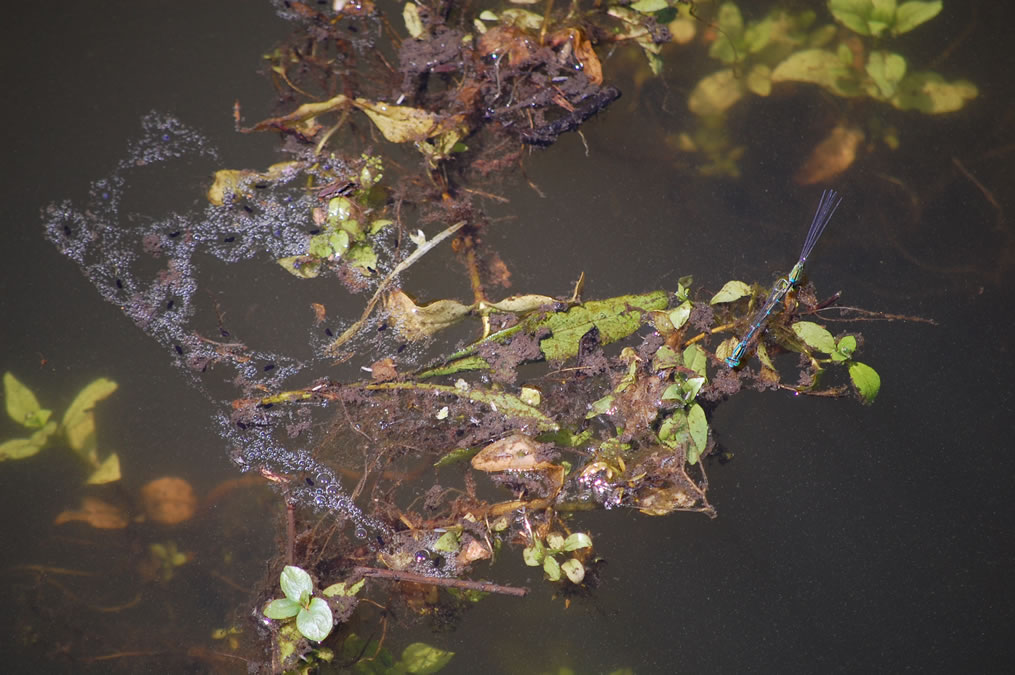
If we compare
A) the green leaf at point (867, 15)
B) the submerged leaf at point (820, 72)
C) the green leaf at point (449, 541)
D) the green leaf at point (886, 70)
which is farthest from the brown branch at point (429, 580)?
the green leaf at point (867, 15)

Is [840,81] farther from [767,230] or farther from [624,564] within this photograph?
[624,564]

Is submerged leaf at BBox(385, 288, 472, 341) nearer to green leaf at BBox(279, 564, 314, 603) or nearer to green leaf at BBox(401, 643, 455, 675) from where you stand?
green leaf at BBox(279, 564, 314, 603)

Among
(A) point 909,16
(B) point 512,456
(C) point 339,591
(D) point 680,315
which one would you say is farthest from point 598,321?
(A) point 909,16

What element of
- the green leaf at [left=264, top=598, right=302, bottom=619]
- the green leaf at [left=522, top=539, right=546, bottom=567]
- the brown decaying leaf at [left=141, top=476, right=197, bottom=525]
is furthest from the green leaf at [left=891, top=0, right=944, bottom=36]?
the brown decaying leaf at [left=141, top=476, right=197, bottom=525]

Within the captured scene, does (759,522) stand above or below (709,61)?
below

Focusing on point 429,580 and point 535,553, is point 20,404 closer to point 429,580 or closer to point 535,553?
point 429,580

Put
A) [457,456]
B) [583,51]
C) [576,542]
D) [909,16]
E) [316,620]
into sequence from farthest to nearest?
[909,16] < [583,51] < [457,456] < [576,542] < [316,620]

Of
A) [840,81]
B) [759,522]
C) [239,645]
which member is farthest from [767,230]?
[239,645]
